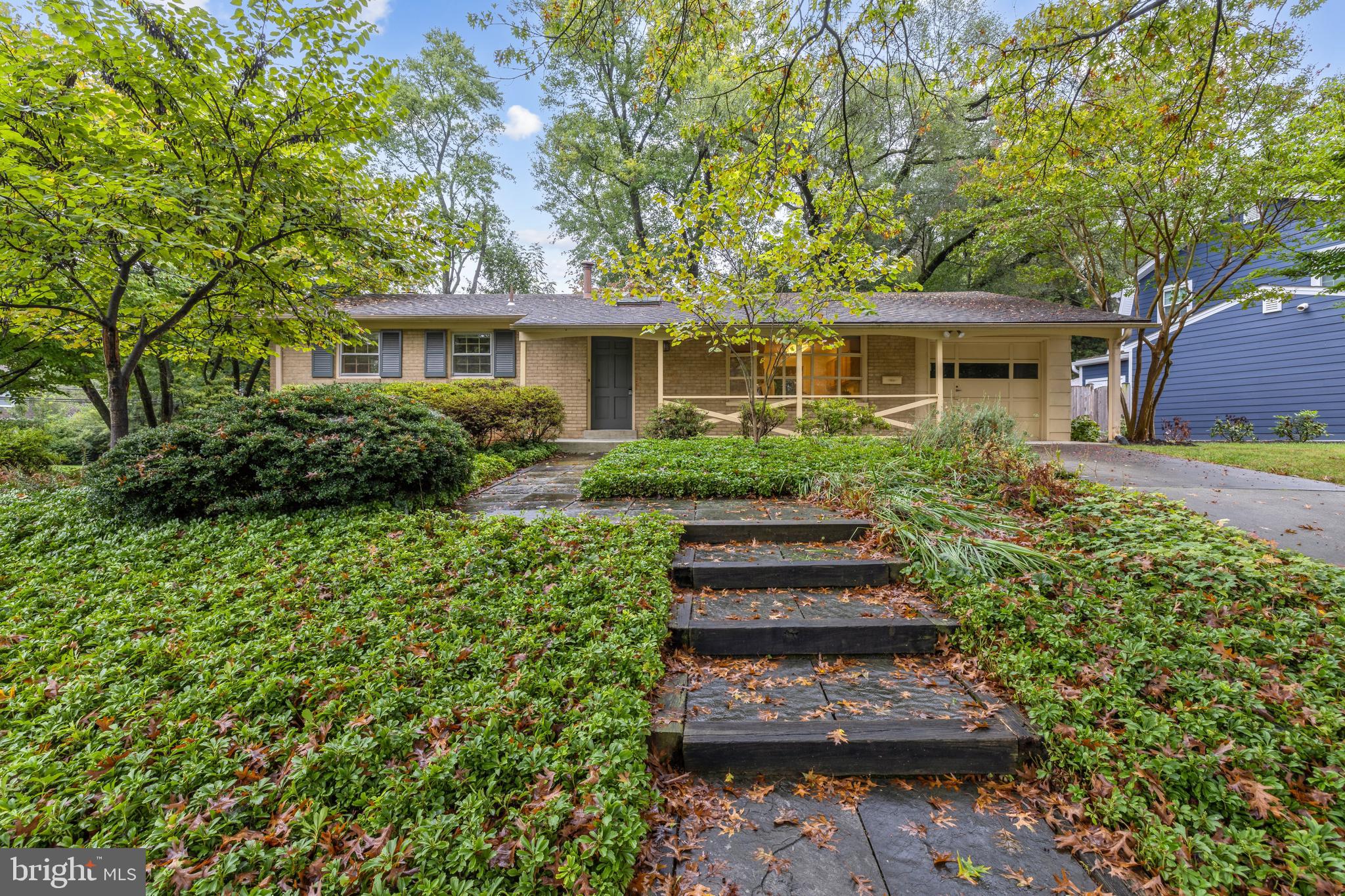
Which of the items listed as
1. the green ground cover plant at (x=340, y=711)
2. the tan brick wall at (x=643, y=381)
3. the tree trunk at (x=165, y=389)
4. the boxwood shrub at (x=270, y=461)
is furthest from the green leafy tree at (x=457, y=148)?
the green ground cover plant at (x=340, y=711)

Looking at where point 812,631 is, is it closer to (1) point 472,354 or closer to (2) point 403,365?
(1) point 472,354

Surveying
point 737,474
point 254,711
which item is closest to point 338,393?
point 254,711

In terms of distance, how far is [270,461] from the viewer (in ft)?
13.6

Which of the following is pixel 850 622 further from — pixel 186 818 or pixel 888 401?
pixel 888 401

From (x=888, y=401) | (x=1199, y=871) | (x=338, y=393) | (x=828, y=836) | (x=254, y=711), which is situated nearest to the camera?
(x=1199, y=871)

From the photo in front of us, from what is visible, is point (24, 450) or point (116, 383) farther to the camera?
point (24, 450)

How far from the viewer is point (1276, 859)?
1510mm

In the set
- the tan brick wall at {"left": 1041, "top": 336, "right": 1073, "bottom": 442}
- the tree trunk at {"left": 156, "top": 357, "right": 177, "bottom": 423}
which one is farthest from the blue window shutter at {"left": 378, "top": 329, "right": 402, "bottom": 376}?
the tan brick wall at {"left": 1041, "top": 336, "right": 1073, "bottom": 442}

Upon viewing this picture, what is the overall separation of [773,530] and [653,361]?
28.2ft

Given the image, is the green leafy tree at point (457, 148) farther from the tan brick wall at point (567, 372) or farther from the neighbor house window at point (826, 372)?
the neighbor house window at point (826, 372)

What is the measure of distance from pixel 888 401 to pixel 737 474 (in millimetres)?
7997

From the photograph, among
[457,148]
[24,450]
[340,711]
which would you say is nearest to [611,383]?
[24,450]

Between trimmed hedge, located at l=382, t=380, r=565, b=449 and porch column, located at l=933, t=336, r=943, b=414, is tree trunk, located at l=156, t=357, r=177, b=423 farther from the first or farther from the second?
porch column, located at l=933, t=336, r=943, b=414

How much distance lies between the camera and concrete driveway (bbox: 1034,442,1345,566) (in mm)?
3781
